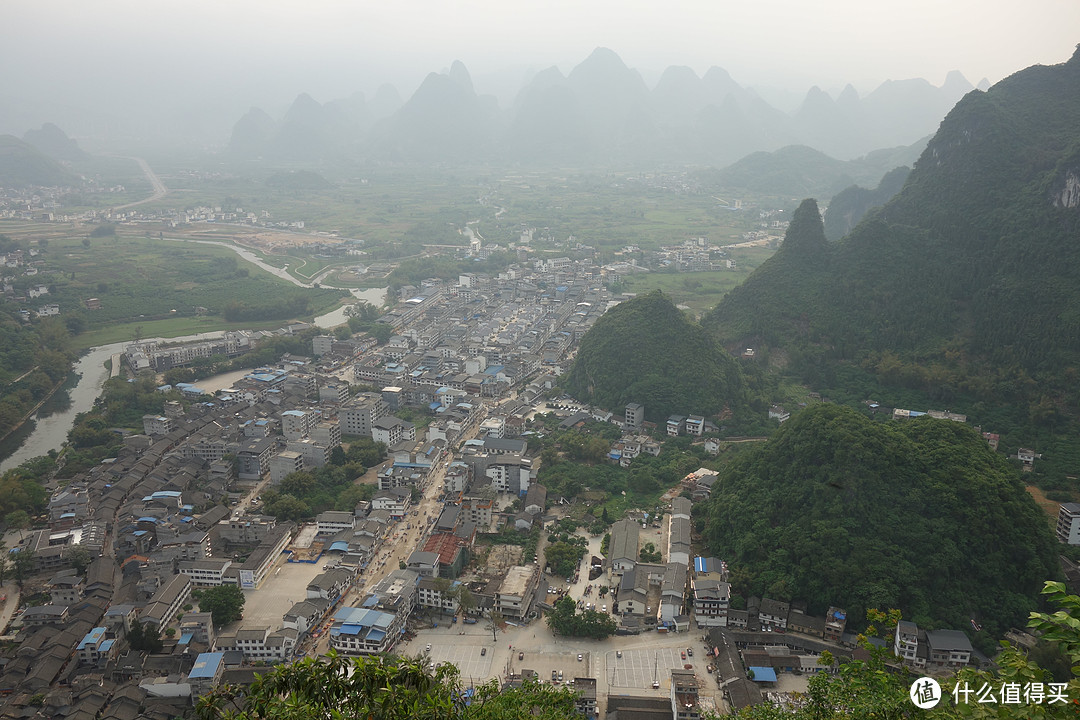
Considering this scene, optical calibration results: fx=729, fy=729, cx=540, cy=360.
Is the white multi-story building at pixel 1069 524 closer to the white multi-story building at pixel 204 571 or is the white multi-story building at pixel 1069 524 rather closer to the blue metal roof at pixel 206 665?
the blue metal roof at pixel 206 665

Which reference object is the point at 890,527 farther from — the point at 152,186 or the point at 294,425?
the point at 152,186

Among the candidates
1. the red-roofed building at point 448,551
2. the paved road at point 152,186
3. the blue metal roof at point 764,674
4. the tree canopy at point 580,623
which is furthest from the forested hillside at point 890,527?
the paved road at point 152,186

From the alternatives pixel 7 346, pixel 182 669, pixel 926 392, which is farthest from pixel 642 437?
pixel 7 346

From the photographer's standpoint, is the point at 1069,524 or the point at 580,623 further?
the point at 1069,524

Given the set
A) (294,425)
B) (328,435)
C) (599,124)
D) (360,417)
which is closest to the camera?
(328,435)

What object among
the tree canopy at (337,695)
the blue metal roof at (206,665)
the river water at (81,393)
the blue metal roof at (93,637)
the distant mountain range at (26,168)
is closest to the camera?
the tree canopy at (337,695)

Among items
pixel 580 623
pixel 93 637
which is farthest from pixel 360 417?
pixel 580 623

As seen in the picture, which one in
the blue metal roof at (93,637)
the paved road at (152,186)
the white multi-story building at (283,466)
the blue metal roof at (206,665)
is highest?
the paved road at (152,186)

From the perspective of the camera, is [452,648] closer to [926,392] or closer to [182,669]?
[182,669]
